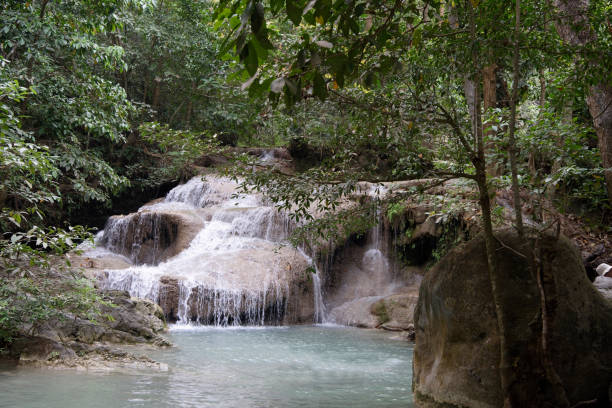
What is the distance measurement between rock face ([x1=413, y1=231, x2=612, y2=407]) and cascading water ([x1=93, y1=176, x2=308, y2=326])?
5.52 m

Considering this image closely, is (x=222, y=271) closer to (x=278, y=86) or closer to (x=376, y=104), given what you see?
(x=376, y=104)

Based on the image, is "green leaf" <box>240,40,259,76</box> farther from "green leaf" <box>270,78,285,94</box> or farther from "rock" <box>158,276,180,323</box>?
"rock" <box>158,276,180,323</box>

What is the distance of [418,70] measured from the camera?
4.54 meters

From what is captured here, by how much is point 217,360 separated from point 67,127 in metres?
7.22

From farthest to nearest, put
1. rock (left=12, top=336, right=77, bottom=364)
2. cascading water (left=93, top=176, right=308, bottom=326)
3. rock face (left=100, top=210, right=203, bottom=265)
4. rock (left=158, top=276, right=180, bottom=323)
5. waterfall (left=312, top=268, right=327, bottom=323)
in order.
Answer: rock face (left=100, top=210, right=203, bottom=265) → waterfall (left=312, top=268, right=327, bottom=323) → cascading water (left=93, top=176, right=308, bottom=326) → rock (left=158, top=276, right=180, bottom=323) → rock (left=12, top=336, right=77, bottom=364)

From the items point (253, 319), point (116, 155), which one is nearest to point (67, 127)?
point (253, 319)

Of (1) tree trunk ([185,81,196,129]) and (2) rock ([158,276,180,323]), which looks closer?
(2) rock ([158,276,180,323])

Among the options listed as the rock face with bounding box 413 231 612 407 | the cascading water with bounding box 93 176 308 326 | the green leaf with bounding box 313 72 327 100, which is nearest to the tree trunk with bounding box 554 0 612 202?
the rock face with bounding box 413 231 612 407

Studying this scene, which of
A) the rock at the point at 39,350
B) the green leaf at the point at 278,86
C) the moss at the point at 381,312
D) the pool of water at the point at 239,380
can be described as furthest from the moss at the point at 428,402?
the moss at the point at 381,312

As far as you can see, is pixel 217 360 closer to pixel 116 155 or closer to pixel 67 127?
pixel 67 127

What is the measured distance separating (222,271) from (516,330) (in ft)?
31.8

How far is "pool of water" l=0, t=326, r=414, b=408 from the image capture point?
220 inches

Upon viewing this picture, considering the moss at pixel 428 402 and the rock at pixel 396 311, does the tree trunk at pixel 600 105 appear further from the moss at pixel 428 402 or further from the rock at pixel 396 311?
the rock at pixel 396 311

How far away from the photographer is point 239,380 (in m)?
6.76
